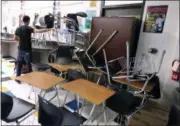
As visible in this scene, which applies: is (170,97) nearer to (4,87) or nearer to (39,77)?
(39,77)

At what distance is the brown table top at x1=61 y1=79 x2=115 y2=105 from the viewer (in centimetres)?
161

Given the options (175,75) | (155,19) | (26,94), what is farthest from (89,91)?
(155,19)

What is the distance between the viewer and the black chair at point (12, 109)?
4.09 ft

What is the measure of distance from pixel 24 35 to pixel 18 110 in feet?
6.98

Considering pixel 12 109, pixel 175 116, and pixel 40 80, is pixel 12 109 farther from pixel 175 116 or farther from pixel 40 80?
pixel 175 116

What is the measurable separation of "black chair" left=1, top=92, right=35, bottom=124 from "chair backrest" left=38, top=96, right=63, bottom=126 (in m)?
0.26

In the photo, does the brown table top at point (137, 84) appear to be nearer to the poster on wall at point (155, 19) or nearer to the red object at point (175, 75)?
the red object at point (175, 75)

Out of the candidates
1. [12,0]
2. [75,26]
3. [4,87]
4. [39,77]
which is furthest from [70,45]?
[12,0]

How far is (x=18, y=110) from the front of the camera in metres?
1.56

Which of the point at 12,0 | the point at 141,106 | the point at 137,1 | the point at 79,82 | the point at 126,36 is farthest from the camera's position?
the point at 12,0

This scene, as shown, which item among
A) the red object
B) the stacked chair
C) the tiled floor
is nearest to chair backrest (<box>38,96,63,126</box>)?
the tiled floor

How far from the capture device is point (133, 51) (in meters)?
2.94

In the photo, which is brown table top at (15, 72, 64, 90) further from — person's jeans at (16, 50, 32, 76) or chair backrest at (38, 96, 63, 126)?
person's jeans at (16, 50, 32, 76)

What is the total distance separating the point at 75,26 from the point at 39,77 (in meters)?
1.69
